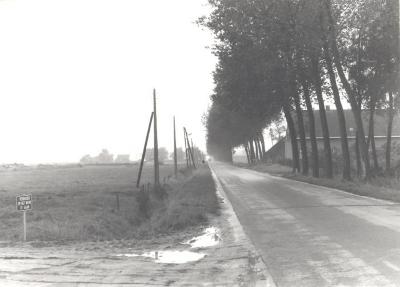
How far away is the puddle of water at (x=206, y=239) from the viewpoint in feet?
32.6

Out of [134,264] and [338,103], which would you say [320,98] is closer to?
[338,103]

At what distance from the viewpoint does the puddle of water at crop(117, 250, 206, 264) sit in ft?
27.4

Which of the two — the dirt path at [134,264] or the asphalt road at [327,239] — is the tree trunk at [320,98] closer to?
the asphalt road at [327,239]

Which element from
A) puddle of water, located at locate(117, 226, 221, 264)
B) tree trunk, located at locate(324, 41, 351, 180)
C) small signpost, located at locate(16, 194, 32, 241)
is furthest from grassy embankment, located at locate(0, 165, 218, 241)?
tree trunk, located at locate(324, 41, 351, 180)

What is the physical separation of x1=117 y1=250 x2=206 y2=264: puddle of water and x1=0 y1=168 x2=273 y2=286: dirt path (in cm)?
2

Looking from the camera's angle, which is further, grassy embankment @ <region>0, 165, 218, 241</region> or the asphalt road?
grassy embankment @ <region>0, 165, 218, 241</region>

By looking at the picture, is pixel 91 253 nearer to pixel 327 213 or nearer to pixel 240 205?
pixel 327 213

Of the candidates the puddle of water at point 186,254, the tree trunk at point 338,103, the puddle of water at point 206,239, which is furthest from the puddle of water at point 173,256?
the tree trunk at point 338,103

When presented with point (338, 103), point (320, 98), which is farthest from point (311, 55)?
point (320, 98)

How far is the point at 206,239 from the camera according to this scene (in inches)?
418

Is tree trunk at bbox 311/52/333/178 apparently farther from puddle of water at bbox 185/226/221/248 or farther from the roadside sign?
the roadside sign

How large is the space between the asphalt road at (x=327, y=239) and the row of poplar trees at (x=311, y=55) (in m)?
10.5

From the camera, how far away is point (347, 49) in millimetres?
28172

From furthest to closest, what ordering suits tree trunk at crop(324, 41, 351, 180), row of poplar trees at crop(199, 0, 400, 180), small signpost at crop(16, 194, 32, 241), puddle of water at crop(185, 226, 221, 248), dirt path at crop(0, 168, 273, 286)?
tree trunk at crop(324, 41, 351, 180) → row of poplar trees at crop(199, 0, 400, 180) → small signpost at crop(16, 194, 32, 241) → puddle of water at crop(185, 226, 221, 248) → dirt path at crop(0, 168, 273, 286)
